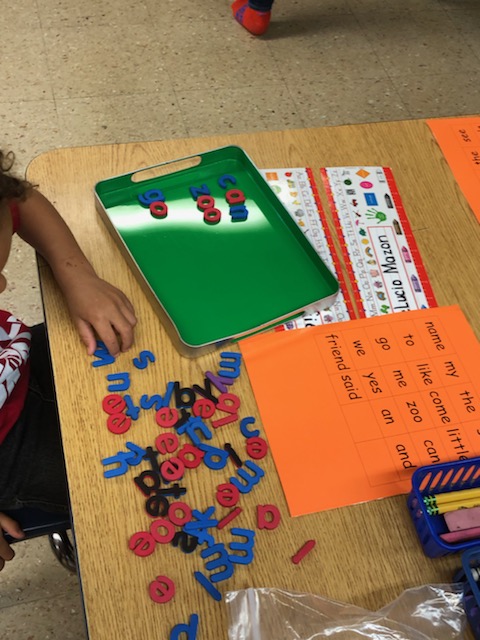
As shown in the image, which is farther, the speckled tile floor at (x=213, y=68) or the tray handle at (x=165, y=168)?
the speckled tile floor at (x=213, y=68)

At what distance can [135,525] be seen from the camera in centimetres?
62

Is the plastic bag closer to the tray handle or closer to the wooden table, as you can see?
the wooden table

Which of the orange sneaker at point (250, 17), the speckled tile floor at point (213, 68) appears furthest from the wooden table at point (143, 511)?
the orange sneaker at point (250, 17)

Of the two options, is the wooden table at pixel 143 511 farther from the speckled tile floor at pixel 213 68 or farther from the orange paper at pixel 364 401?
the speckled tile floor at pixel 213 68

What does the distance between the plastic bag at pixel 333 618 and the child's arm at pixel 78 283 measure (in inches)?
11.3

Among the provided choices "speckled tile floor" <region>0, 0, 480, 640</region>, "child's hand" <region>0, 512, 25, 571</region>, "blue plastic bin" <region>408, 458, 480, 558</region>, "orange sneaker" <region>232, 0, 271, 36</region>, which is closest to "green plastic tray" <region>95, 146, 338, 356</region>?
"blue plastic bin" <region>408, 458, 480, 558</region>

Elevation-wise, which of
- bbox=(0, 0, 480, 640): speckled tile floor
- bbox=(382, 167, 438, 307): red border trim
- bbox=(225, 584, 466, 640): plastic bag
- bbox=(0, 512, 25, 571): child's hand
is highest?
bbox=(382, 167, 438, 307): red border trim

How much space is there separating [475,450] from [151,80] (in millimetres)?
1585

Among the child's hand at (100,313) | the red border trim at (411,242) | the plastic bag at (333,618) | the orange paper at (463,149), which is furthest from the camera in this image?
the orange paper at (463,149)

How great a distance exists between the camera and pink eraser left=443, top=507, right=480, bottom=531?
630mm

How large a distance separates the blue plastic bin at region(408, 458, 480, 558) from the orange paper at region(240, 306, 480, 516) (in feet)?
0.09

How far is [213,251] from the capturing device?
811 mm

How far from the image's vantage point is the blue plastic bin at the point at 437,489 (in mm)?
619

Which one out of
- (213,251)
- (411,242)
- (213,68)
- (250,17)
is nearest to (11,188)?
(213,251)
